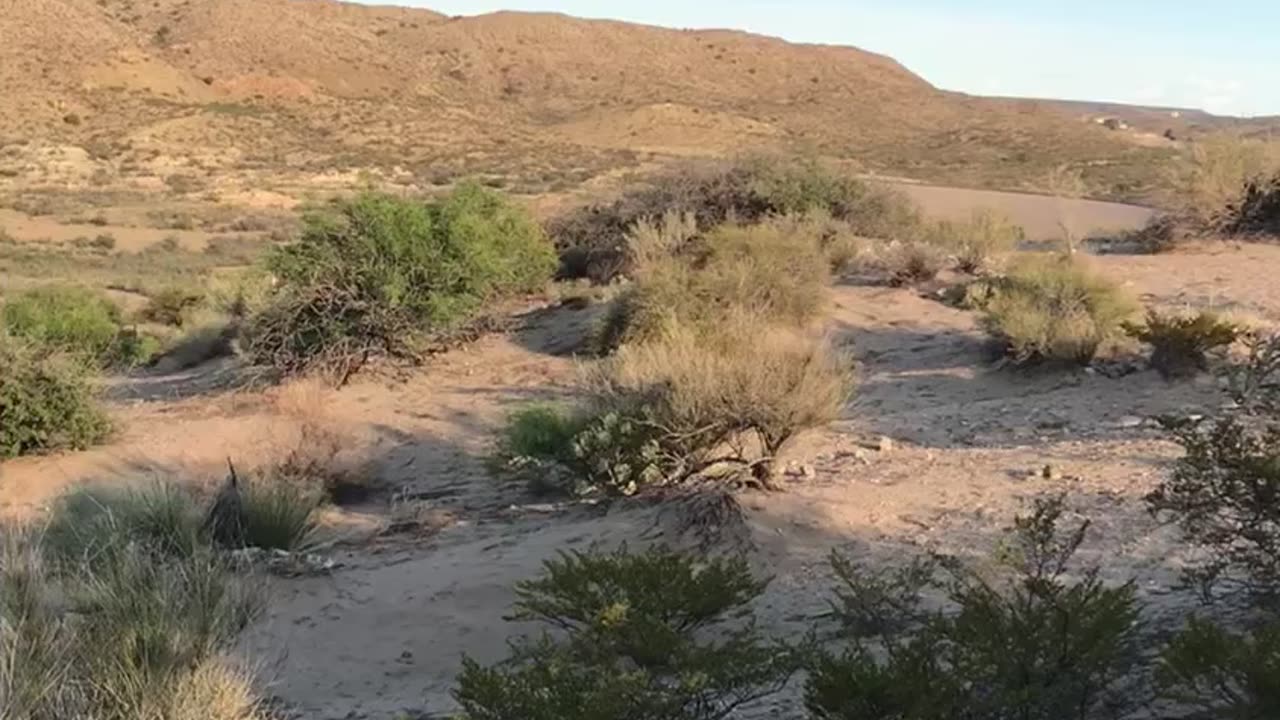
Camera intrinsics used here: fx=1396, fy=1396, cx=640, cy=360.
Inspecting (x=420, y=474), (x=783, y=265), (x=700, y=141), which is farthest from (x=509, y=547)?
(x=700, y=141)

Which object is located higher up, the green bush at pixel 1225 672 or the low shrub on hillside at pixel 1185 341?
the green bush at pixel 1225 672

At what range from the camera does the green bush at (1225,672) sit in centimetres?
421

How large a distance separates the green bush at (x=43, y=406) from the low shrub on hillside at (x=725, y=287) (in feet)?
18.2

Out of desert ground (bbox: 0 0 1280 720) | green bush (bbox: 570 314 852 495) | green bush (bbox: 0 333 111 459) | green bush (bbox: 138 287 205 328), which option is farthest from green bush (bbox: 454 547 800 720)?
green bush (bbox: 138 287 205 328)

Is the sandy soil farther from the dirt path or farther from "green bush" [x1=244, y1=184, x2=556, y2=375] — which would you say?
the dirt path

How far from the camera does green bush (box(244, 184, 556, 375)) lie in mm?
16641

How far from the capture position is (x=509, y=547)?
9.05 meters

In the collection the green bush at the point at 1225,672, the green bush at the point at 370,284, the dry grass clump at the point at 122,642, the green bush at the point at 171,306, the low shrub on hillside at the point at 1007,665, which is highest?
the green bush at the point at 1225,672

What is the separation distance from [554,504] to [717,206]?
12510mm

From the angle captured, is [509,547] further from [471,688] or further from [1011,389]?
[1011,389]

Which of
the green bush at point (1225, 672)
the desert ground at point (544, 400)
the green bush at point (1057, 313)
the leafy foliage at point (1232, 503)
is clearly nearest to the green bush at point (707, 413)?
the desert ground at point (544, 400)

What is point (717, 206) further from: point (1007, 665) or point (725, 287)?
point (1007, 665)

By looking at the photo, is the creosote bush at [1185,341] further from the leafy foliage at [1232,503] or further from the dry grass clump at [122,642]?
the dry grass clump at [122,642]

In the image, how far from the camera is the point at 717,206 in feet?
73.2
